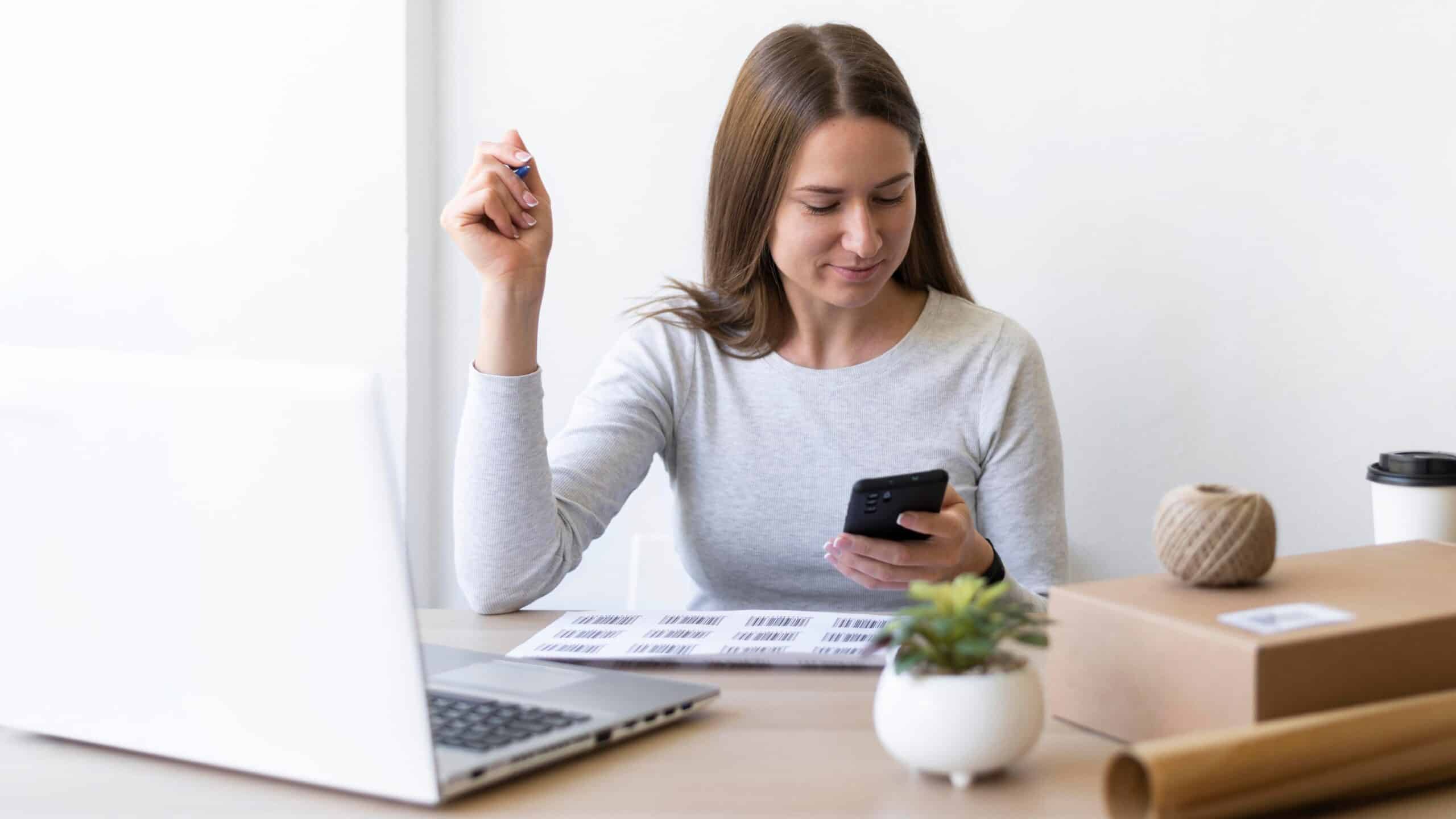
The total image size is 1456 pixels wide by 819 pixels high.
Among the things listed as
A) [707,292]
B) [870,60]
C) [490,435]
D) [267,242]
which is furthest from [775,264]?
[267,242]

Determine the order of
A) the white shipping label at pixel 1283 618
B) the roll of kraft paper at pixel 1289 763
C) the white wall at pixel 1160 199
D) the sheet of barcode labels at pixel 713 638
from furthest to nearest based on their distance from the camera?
the white wall at pixel 1160 199, the sheet of barcode labels at pixel 713 638, the white shipping label at pixel 1283 618, the roll of kraft paper at pixel 1289 763

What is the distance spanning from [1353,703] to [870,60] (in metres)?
0.94

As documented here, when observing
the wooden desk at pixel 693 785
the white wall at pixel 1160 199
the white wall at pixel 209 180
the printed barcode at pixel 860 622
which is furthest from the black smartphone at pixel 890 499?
the white wall at pixel 209 180

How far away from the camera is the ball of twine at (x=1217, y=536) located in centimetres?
84

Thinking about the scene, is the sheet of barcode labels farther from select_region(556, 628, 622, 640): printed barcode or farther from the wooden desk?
the wooden desk

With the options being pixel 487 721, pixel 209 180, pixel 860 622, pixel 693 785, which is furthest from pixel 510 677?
pixel 209 180

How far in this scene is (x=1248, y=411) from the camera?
1.85 metres

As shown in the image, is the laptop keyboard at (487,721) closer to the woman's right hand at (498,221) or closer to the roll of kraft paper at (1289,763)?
the roll of kraft paper at (1289,763)

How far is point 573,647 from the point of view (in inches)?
43.5

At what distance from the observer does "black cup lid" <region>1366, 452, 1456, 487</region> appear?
126 centimetres

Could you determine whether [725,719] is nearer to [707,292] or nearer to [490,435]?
[490,435]

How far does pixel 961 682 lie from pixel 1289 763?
0.17m

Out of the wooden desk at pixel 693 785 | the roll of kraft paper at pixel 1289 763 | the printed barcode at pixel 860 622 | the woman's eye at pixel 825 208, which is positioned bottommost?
the wooden desk at pixel 693 785

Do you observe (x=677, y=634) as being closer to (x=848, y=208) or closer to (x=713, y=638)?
(x=713, y=638)
